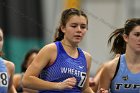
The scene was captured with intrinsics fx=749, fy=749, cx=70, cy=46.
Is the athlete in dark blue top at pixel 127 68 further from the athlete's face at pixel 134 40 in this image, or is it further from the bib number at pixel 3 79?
the bib number at pixel 3 79

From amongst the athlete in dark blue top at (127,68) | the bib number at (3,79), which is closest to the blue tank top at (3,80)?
the bib number at (3,79)

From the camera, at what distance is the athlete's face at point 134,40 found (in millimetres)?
6750

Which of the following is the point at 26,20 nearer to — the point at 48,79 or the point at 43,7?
the point at 43,7

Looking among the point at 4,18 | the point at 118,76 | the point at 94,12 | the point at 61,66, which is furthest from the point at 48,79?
the point at 94,12

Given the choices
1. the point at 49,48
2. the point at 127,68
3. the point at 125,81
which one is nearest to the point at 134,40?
the point at 127,68

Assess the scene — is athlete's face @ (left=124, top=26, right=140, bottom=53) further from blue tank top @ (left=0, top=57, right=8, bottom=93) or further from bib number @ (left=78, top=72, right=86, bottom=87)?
blue tank top @ (left=0, top=57, right=8, bottom=93)

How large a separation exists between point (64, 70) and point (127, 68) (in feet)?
1.99

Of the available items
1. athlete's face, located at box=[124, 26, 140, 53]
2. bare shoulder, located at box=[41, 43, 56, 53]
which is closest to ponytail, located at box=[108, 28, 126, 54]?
athlete's face, located at box=[124, 26, 140, 53]

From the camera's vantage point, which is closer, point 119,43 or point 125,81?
point 125,81

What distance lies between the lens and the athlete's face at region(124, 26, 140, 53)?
675 cm

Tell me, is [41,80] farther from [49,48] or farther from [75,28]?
[75,28]

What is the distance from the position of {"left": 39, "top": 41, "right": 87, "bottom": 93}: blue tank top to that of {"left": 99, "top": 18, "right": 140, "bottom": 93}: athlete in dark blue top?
0.24 m

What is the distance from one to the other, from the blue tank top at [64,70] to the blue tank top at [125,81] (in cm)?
30

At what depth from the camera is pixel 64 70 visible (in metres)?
6.68
